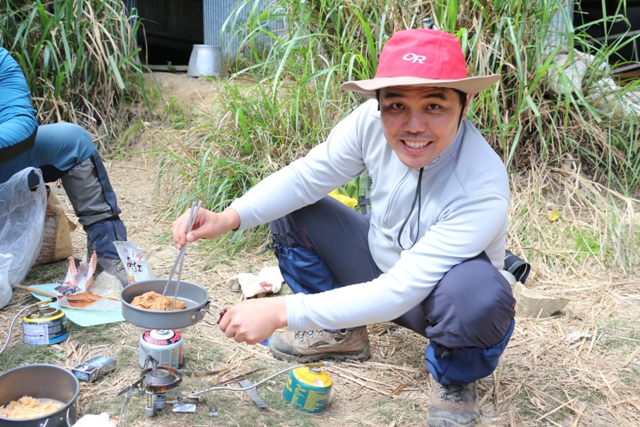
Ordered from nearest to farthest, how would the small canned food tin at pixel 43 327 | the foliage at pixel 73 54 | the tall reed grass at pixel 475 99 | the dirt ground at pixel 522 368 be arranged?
the dirt ground at pixel 522 368 → the small canned food tin at pixel 43 327 → the tall reed grass at pixel 475 99 → the foliage at pixel 73 54

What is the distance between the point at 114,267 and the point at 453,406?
1.58 metres

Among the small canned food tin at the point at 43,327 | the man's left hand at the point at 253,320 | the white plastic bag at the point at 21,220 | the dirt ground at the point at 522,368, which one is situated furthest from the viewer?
the white plastic bag at the point at 21,220

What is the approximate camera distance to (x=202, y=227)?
1.74 m

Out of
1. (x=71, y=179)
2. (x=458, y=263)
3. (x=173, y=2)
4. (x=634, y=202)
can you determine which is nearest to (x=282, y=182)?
(x=458, y=263)

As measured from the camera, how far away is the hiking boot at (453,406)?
66.5 inches

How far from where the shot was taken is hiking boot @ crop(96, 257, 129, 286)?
255 centimetres

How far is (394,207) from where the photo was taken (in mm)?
1758

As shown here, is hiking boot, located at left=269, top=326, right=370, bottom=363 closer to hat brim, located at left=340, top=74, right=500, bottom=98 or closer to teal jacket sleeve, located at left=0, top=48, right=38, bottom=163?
hat brim, located at left=340, top=74, right=500, bottom=98

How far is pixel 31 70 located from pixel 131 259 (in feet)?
6.87

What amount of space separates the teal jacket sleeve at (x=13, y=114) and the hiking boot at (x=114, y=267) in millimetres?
566

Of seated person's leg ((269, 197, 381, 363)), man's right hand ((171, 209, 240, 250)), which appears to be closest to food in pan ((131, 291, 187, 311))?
man's right hand ((171, 209, 240, 250))

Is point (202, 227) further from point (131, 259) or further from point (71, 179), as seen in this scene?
point (71, 179)

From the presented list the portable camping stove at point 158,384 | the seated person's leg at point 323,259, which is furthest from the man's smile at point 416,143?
the portable camping stove at point 158,384

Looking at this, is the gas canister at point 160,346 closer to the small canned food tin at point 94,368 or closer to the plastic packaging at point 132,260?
the small canned food tin at point 94,368
